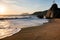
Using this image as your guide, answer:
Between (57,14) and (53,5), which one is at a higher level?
(53,5)

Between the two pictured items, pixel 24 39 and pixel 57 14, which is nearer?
pixel 24 39

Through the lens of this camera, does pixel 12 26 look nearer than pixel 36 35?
No

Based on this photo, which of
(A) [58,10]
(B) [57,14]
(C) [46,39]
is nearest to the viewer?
(C) [46,39]

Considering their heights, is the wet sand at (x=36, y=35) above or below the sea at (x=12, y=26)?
above

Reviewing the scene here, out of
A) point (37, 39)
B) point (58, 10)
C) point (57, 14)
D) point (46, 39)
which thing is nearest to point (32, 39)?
point (37, 39)

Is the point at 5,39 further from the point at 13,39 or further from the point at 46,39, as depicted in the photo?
the point at 46,39

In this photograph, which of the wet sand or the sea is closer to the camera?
the wet sand

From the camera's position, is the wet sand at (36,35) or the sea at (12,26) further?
the sea at (12,26)

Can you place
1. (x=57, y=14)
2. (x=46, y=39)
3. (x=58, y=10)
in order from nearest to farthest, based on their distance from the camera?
(x=46, y=39), (x=57, y=14), (x=58, y=10)

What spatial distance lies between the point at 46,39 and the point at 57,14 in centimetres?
4329

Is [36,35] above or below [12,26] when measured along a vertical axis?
above

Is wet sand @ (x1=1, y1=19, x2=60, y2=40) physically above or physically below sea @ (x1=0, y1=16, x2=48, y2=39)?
above

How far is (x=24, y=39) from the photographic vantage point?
6250 millimetres

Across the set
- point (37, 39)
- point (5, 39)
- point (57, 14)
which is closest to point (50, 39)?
point (37, 39)
